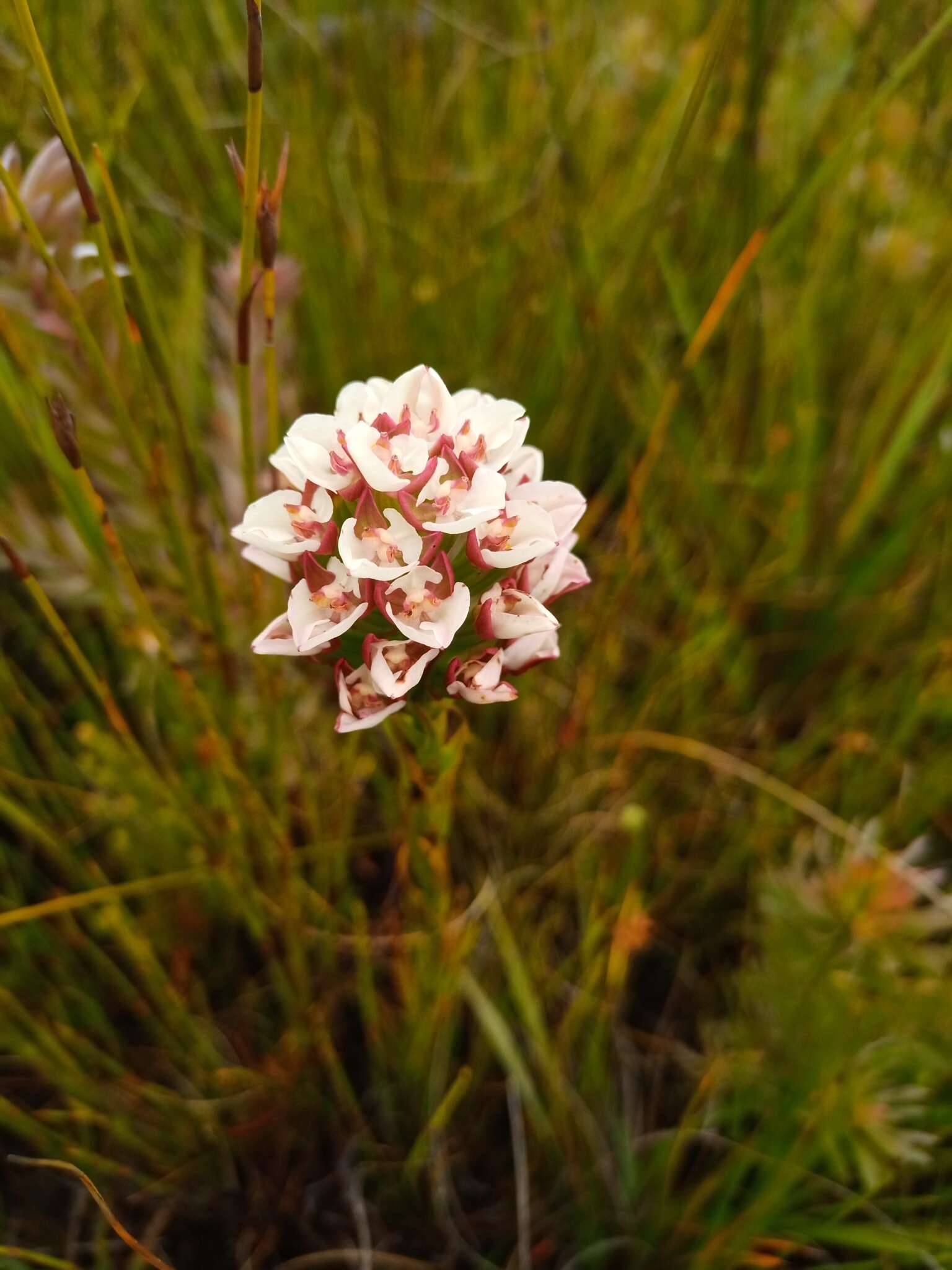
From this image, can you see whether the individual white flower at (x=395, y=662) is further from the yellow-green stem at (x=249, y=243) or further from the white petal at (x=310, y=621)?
the yellow-green stem at (x=249, y=243)

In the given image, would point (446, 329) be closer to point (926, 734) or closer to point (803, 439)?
point (803, 439)

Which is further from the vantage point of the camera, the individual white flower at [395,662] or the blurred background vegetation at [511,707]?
the blurred background vegetation at [511,707]

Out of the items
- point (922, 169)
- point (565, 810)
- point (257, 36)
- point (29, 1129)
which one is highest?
point (922, 169)

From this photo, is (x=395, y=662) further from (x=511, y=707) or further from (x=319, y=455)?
(x=511, y=707)

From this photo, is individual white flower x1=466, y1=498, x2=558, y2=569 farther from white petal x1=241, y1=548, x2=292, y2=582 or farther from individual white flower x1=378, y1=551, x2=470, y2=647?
white petal x1=241, y1=548, x2=292, y2=582

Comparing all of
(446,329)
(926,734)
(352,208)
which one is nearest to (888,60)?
(446,329)

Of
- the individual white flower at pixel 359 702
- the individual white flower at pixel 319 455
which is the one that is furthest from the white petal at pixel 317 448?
the individual white flower at pixel 359 702
